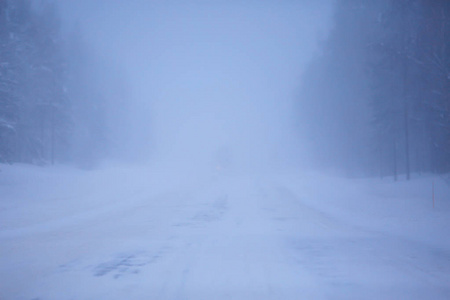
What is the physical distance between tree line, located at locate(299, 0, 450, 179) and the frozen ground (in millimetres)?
9225

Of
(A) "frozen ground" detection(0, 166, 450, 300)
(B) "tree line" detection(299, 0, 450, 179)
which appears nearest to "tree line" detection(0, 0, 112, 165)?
(A) "frozen ground" detection(0, 166, 450, 300)

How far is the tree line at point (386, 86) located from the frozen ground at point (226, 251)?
922 cm

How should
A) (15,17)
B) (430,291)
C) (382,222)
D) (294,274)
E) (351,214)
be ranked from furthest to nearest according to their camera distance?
(15,17)
(351,214)
(382,222)
(294,274)
(430,291)

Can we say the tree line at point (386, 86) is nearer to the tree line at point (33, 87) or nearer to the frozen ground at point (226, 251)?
the frozen ground at point (226, 251)

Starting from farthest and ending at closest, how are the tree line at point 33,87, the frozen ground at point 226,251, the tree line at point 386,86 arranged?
the tree line at point 33,87 → the tree line at point 386,86 → the frozen ground at point 226,251

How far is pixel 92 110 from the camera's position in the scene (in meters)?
45.1

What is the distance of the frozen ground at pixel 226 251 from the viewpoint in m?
5.39

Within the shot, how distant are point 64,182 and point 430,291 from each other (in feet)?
81.8

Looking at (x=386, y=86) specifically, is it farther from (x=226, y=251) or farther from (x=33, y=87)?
(x=33, y=87)

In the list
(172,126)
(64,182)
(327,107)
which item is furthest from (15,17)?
(172,126)

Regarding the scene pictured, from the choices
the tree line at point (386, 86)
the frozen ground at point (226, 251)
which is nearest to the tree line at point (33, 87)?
the frozen ground at point (226, 251)

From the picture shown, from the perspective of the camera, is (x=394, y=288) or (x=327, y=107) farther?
(x=327, y=107)

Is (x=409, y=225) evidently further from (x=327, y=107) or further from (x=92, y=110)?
(x=92, y=110)

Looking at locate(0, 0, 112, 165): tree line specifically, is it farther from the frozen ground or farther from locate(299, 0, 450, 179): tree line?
locate(299, 0, 450, 179): tree line
